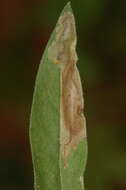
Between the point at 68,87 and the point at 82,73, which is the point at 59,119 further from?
the point at 82,73

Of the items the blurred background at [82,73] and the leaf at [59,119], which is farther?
the blurred background at [82,73]

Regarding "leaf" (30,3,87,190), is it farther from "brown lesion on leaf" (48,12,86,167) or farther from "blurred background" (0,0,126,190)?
"blurred background" (0,0,126,190)

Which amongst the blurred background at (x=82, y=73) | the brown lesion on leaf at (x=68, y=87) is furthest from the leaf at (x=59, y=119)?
the blurred background at (x=82, y=73)

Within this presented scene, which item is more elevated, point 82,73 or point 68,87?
point 82,73

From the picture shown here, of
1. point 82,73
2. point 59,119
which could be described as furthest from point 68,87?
point 82,73

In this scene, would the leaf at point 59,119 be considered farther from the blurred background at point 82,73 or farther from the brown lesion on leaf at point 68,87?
the blurred background at point 82,73

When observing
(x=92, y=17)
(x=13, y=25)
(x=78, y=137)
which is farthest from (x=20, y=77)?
(x=78, y=137)

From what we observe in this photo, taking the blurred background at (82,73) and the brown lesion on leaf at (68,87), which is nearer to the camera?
the brown lesion on leaf at (68,87)

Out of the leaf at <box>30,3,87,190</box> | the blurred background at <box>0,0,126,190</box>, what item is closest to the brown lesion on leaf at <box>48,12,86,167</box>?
the leaf at <box>30,3,87,190</box>
